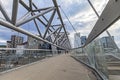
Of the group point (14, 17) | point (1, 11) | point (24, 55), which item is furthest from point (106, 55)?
point (24, 55)

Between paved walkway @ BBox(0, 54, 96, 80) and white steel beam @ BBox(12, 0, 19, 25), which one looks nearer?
white steel beam @ BBox(12, 0, 19, 25)

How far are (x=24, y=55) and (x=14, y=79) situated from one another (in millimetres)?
3616

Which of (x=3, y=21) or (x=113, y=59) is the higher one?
(x=3, y=21)

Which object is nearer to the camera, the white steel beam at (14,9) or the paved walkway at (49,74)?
the white steel beam at (14,9)

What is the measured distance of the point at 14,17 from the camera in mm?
3336

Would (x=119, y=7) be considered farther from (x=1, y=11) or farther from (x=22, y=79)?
(x=22, y=79)

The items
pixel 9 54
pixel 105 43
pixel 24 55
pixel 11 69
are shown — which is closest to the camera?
pixel 105 43

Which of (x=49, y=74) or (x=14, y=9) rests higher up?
(x=14, y=9)

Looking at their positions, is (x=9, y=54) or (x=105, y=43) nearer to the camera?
(x=105, y=43)

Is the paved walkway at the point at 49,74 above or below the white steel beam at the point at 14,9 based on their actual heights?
below

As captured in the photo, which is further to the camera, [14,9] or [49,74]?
[49,74]

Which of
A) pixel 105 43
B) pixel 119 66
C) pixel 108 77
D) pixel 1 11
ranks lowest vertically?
pixel 108 77

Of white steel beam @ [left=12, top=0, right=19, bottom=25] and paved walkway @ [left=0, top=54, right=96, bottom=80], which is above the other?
white steel beam @ [left=12, top=0, right=19, bottom=25]

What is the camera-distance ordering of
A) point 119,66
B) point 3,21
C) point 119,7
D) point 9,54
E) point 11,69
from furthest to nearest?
1. point 9,54
2. point 11,69
3. point 119,66
4. point 3,21
5. point 119,7
